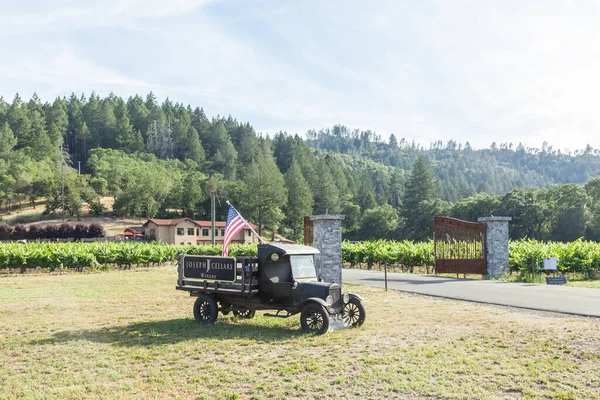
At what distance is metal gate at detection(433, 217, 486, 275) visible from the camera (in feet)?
77.9

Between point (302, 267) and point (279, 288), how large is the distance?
652mm

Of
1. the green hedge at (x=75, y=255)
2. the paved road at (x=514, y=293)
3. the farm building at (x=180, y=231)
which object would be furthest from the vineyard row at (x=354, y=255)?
the farm building at (x=180, y=231)

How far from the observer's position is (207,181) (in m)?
93.7

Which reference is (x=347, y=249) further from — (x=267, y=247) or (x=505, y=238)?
(x=267, y=247)

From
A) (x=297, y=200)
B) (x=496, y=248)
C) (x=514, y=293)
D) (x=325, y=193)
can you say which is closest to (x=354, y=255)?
(x=496, y=248)

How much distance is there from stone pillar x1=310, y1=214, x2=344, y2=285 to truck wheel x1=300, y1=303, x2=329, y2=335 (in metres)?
7.43

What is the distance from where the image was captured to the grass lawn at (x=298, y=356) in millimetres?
6930

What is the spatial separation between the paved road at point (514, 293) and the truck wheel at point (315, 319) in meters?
5.87

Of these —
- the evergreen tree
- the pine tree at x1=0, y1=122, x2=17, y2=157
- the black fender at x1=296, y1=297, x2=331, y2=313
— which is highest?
the evergreen tree

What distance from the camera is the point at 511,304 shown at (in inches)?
557

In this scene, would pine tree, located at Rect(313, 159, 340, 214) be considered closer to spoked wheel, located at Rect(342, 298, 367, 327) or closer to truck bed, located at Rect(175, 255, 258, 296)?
truck bed, located at Rect(175, 255, 258, 296)

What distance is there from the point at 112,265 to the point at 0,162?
69.7m

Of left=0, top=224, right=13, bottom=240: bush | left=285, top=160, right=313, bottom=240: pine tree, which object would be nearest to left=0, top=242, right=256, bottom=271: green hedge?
left=0, top=224, right=13, bottom=240: bush

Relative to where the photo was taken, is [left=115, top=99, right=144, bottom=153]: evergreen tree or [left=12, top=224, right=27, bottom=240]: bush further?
[left=115, top=99, right=144, bottom=153]: evergreen tree
